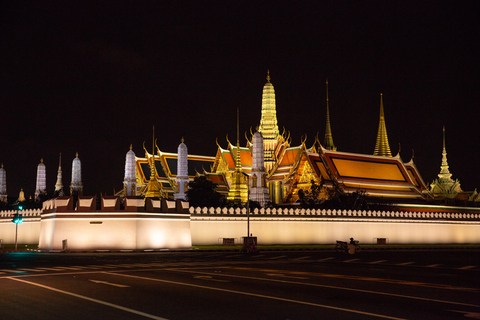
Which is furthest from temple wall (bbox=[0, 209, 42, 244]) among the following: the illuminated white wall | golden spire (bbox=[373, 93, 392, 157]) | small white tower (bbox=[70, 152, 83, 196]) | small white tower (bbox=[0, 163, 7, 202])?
golden spire (bbox=[373, 93, 392, 157])

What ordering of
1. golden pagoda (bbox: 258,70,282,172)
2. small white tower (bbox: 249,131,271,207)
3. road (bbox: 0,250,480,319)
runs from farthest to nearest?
1. golden pagoda (bbox: 258,70,282,172)
2. small white tower (bbox: 249,131,271,207)
3. road (bbox: 0,250,480,319)

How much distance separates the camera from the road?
37.6 ft

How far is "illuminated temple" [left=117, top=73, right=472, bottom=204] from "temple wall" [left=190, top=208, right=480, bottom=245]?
12620 mm

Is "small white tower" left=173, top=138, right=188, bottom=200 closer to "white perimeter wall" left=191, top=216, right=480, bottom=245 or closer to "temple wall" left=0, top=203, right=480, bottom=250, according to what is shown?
"temple wall" left=0, top=203, right=480, bottom=250

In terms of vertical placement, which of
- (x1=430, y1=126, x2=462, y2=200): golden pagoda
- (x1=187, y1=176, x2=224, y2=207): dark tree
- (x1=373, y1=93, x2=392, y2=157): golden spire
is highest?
(x1=373, y1=93, x2=392, y2=157): golden spire

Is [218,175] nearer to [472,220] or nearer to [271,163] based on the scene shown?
[271,163]

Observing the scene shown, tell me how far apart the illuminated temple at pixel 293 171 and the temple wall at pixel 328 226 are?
41.4ft

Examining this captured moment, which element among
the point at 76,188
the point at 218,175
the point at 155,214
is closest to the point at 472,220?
the point at 155,214

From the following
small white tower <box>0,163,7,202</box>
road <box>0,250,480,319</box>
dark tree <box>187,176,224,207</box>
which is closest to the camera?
road <box>0,250,480,319</box>

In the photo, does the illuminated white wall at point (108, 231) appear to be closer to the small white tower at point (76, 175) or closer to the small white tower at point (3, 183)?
the small white tower at point (76, 175)

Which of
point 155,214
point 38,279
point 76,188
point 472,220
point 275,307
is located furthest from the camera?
point 76,188

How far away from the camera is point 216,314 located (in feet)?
37.2

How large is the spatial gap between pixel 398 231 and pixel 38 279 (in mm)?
34885

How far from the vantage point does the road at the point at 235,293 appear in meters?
11.5
